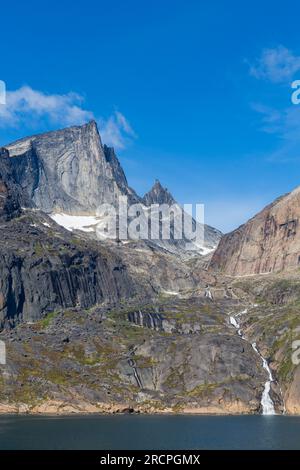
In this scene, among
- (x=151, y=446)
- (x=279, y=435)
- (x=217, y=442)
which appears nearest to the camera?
(x=151, y=446)

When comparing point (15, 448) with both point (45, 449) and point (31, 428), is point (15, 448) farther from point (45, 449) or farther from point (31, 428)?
point (31, 428)
